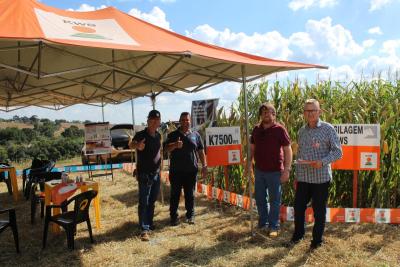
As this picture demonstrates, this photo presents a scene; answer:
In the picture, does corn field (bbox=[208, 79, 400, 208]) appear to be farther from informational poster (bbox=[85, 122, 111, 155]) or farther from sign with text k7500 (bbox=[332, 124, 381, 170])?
informational poster (bbox=[85, 122, 111, 155])

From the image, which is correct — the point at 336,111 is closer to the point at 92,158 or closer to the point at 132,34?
the point at 132,34

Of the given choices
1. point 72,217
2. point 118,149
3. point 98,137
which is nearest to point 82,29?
point 72,217

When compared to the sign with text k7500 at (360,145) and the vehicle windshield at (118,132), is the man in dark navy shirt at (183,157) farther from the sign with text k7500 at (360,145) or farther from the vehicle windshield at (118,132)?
the vehicle windshield at (118,132)

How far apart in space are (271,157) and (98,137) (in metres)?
6.35

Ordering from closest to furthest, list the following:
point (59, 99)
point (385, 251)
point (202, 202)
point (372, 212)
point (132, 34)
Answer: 1. point (385, 251)
2. point (132, 34)
3. point (372, 212)
4. point (202, 202)
5. point (59, 99)

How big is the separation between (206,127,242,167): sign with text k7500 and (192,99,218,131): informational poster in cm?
188

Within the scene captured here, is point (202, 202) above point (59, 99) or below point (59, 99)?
below

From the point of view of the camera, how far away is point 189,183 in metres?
5.87

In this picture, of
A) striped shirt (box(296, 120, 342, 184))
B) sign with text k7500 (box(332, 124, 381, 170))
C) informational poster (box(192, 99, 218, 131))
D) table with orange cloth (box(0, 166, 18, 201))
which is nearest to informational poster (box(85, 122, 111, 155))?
table with orange cloth (box(0, 166, 18, 201))

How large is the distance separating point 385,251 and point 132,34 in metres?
4.25

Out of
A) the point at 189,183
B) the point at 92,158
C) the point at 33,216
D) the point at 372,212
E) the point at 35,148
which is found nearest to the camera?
the point at 372,212

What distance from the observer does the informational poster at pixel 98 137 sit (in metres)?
10.1

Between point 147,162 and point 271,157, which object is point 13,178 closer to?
point 147,162

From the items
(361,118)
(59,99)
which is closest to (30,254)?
(361,118)
